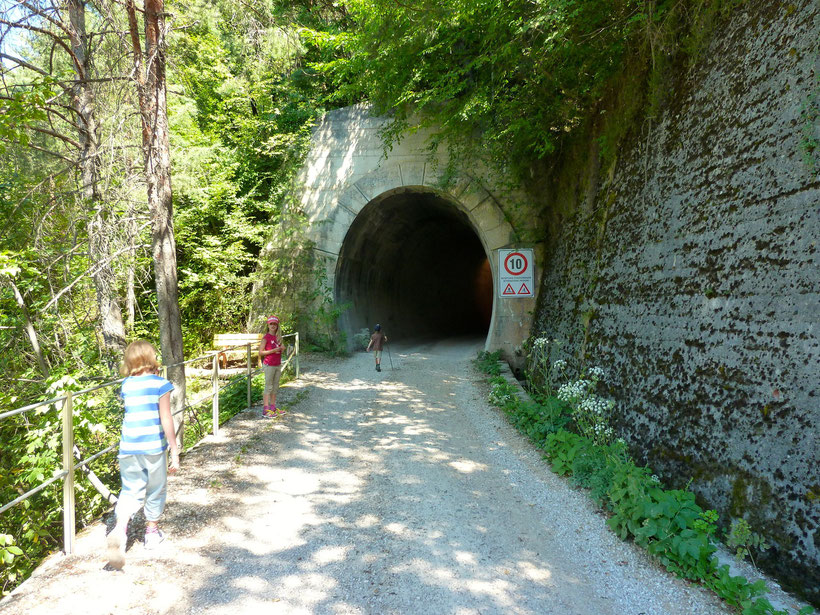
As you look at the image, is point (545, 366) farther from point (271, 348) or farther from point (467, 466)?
point (271, 348)

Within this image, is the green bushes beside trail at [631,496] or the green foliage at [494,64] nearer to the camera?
the green bushes beside trail at [631,496]

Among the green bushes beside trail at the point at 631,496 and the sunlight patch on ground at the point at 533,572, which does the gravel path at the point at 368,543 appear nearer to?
the sunlight patch on ground at the point at 533,572

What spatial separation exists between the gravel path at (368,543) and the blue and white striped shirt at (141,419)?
2.52ft

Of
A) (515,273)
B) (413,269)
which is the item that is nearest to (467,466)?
(515,273)

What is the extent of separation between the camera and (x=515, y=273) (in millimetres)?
10391

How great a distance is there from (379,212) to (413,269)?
5153 mm

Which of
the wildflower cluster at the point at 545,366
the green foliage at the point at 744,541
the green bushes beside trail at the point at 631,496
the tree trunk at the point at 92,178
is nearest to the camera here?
the green bushes beside trail at the point at 631,496

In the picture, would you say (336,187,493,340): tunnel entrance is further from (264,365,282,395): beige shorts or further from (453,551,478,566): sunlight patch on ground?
(453,551,478,566): sunlight patch on ground

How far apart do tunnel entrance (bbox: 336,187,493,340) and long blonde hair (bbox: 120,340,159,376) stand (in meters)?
9.68

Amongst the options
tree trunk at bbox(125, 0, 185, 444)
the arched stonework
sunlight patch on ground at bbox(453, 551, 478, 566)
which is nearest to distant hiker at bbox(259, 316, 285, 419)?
tree trunk at bbox(125, 0, 185, 444)

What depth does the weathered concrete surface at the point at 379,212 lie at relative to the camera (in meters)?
12.0

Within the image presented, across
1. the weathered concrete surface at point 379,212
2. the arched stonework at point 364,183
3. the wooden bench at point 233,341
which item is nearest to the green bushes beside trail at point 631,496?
the weathered concrete surface at point 379,212

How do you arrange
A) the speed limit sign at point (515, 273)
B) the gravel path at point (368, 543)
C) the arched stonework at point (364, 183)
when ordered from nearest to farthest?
the gravel path at point (368, 543) < the speed limit sign at point (515, 273) < the arched stonework at point (364, 183)

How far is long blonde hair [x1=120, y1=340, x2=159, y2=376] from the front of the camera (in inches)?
139
